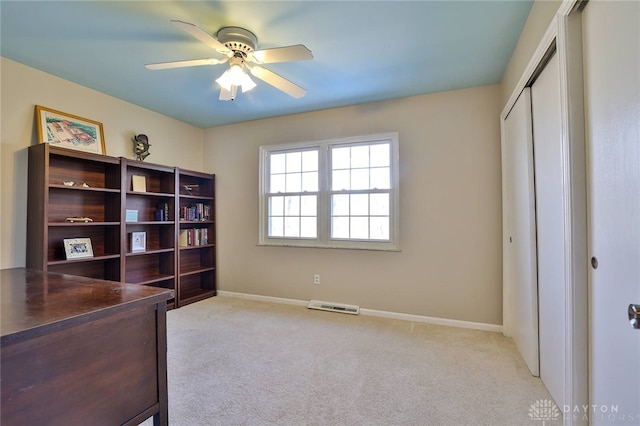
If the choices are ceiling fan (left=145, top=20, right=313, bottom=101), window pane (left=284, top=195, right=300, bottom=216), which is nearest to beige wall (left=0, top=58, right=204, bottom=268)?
ceiling fan (left=145, top=20, right=313, bottom=101)

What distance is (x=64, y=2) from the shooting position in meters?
1.85

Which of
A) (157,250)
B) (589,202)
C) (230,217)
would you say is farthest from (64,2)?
(589,202)

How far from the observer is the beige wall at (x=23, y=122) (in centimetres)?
249

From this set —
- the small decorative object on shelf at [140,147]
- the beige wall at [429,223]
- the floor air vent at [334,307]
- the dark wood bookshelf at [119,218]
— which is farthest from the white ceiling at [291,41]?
the floor air vent at [334,307]

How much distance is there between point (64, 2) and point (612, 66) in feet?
9.73

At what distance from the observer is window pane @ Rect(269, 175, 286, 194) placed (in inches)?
156

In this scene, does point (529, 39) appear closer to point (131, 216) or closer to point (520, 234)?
point (520, 234)

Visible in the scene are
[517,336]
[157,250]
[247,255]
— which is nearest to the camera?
[517,336]

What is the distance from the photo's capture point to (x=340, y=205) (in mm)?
3607

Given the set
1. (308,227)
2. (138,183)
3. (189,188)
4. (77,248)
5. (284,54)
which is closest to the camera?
(284,54)

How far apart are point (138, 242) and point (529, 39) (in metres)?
4.14

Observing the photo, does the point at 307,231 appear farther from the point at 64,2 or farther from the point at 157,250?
the point at 64,2

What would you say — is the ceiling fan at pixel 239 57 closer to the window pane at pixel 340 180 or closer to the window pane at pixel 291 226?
the window pane at pixel 340 180

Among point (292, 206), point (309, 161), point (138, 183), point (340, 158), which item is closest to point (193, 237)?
point (138, 183)
